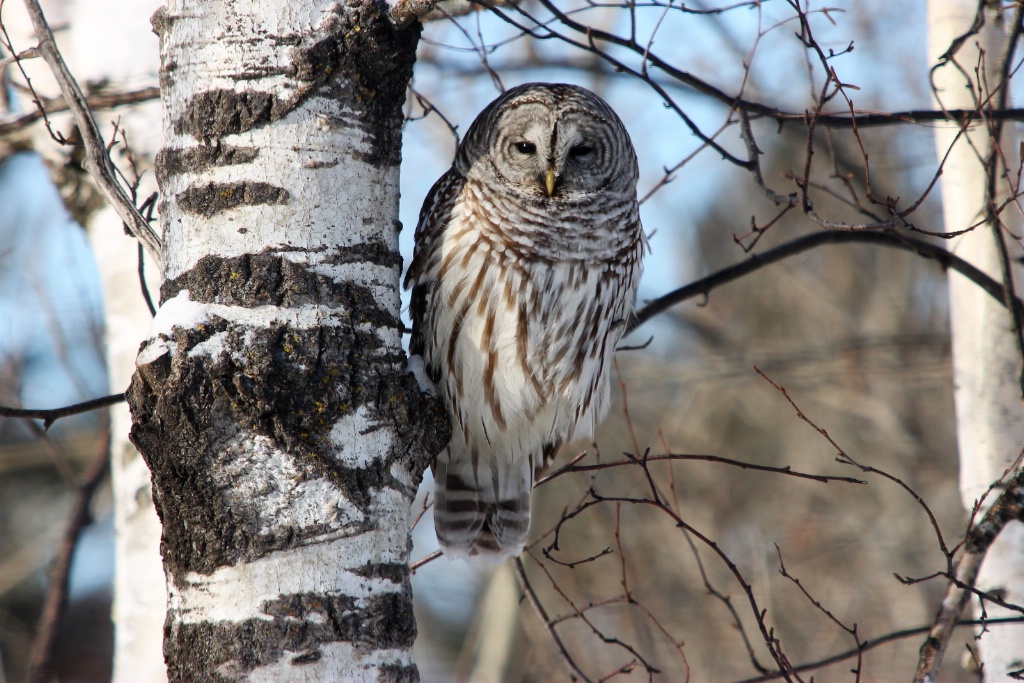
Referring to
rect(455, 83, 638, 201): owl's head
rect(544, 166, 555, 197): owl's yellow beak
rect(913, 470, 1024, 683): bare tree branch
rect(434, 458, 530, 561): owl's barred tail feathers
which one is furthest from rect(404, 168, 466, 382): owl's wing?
rect(913, 470, 1024, 683): bare tree branch

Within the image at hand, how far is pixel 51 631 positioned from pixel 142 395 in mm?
2159

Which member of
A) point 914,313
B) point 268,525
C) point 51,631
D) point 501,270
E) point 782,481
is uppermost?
point 914,313

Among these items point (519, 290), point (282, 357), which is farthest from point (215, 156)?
point (519, 290)

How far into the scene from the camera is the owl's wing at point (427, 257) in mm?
2943

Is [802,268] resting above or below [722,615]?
above

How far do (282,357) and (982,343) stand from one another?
255cm

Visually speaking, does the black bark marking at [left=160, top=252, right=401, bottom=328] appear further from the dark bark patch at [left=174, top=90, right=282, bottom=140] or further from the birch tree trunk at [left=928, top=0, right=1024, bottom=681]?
the birch tree trunk at [left=928, top=0, right=1024, bottom=681]

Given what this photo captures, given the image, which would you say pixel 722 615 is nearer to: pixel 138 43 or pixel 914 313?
pixel 914 313

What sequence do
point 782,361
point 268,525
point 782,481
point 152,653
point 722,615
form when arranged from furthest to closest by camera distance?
point 782,481 → point 722,615 → point 782,361 → point 152,653 → point 268,525

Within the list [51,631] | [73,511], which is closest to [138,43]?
[73,511]

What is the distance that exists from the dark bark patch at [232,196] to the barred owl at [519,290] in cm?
108

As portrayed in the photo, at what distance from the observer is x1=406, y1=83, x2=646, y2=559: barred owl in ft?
9.52

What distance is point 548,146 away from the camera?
3.17m

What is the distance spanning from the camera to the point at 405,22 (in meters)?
1.97
